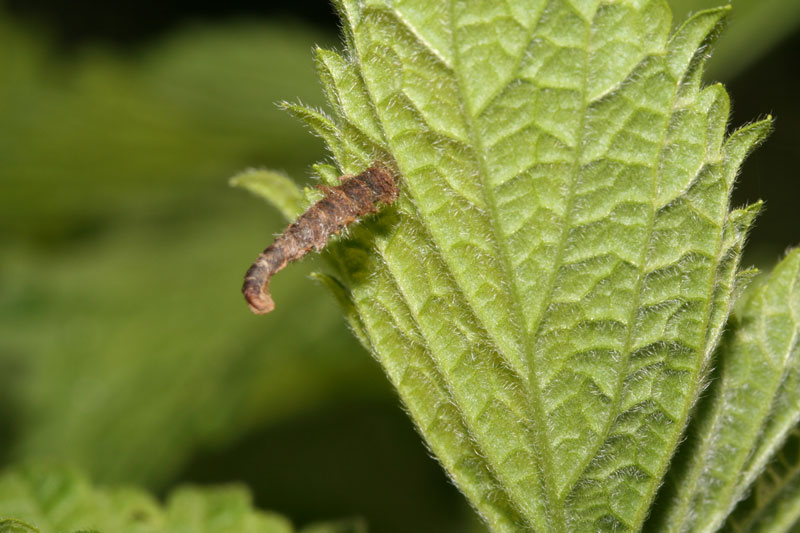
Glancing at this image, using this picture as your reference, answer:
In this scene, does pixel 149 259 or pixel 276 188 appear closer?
pixel 276 188

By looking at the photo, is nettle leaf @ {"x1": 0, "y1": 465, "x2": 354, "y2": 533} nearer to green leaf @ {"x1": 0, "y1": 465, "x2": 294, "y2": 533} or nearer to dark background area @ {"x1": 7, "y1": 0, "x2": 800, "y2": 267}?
green leaf @ {"x1": 0, "y1": 465, "x2": 294, "y2": 533}

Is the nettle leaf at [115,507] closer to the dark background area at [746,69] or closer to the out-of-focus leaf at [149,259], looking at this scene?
the out-of-focus leaf at [149,259]

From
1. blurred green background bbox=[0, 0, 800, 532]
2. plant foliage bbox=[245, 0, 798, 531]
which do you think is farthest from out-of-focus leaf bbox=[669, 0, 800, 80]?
plant foliage bbox=[245, 0, 798, 531]

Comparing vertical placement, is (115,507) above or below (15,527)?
above

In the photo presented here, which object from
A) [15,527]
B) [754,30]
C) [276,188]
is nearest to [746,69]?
[754,30]

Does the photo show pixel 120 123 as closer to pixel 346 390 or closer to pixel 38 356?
pixel 38 356

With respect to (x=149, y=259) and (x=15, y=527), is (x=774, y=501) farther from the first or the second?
(x=149, y=259)

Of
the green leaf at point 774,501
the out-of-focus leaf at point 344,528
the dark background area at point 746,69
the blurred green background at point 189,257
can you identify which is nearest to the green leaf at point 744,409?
the green leaf at point 774,501

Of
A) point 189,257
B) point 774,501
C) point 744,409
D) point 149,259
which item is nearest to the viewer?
point 744,409
